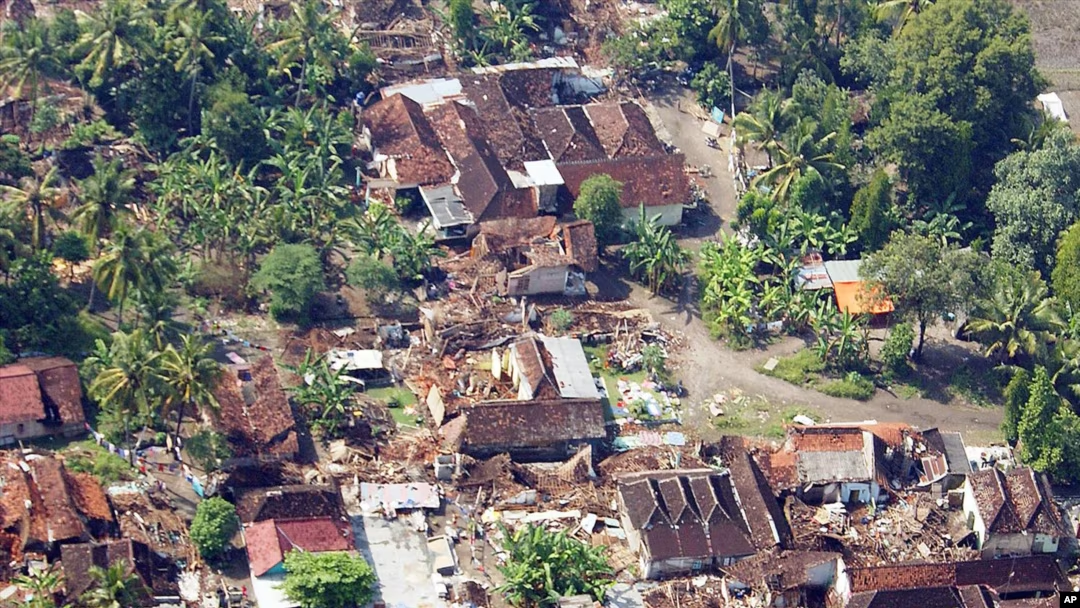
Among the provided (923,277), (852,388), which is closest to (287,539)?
(852,388)

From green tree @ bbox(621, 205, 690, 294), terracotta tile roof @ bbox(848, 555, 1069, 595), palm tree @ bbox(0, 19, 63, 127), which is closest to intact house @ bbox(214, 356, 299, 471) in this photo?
green tree @ bbox(621, 205, 690, 294)

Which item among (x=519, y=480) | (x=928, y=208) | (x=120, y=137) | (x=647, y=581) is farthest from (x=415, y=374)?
(x=928, y=208)

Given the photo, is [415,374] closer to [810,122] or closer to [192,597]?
[192,597]

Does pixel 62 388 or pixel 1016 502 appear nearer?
pixel 62 388

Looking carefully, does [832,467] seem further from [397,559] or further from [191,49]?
[191,49]

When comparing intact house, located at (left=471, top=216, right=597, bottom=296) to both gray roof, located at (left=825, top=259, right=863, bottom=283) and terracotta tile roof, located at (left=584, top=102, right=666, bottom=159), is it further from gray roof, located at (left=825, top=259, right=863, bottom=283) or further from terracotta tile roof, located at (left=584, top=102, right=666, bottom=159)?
gray roof, located at (left=825, top=259, right=863, bottom=283)

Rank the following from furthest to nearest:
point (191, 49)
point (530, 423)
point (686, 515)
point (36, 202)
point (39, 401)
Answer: point (191, 49) < point (36, 202) < point (530, 423) < point (39, 401) < point (686, 515)

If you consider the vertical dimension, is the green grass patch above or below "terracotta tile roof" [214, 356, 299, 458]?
below
